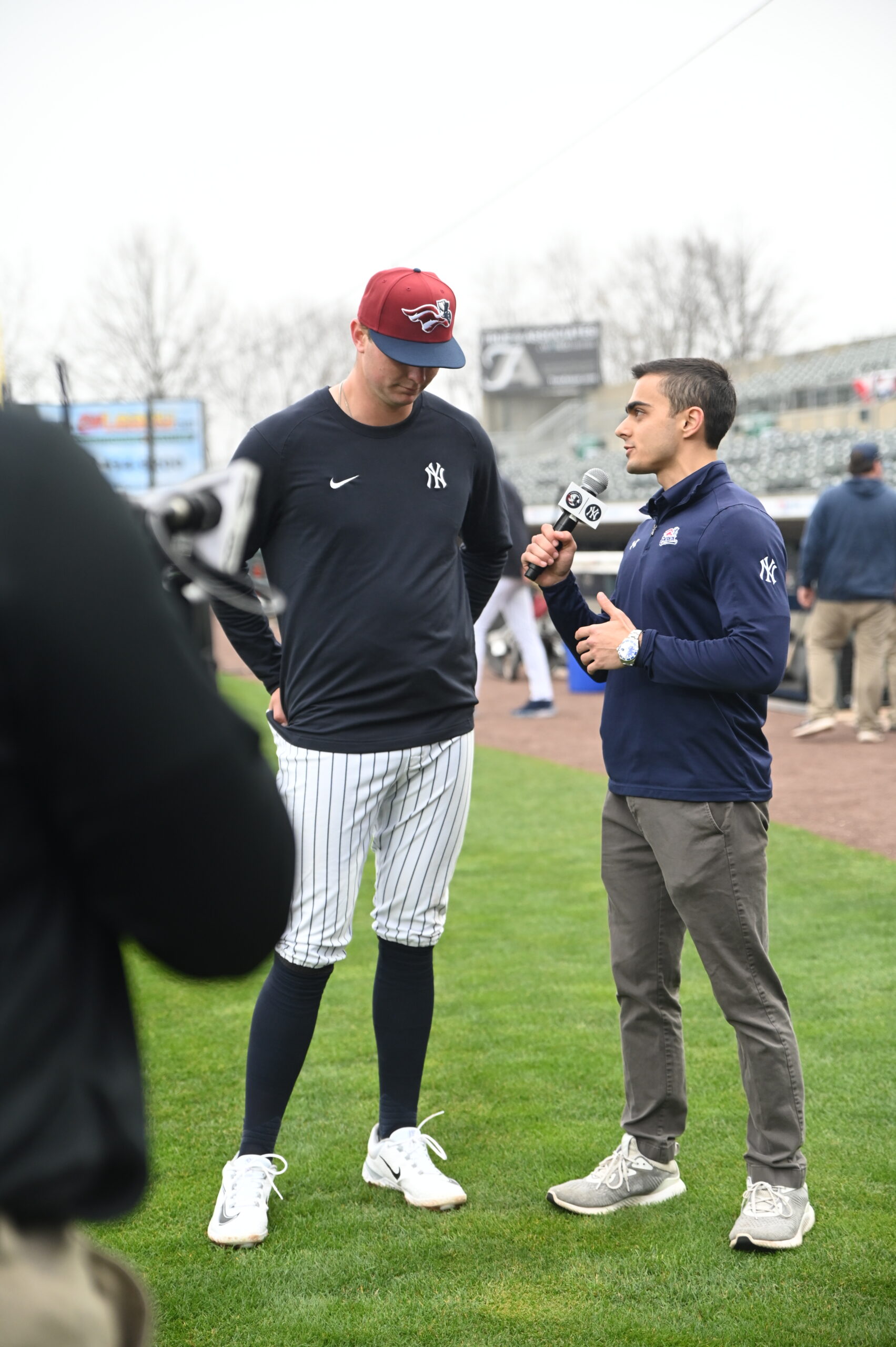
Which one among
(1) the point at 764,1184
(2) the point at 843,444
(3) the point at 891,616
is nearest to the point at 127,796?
(1) the point at 764,1184

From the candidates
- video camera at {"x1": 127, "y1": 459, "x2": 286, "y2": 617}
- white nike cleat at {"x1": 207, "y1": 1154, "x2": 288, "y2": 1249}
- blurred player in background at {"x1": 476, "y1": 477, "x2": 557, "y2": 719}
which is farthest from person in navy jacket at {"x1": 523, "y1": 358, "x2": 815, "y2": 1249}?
blurred player in background at {"x1": 476, "y1": 477, "x2": 557, "y2": 719}

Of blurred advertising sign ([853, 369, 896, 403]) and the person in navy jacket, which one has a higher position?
blurred advertising sign ([853, 369, 896, 403])

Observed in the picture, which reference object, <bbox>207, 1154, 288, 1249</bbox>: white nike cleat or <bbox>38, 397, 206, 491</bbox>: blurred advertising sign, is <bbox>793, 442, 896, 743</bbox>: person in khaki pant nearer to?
<bbox>207, 1154, 288, 1249</bbox>: white nike cleat

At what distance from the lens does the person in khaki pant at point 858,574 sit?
34.5ft

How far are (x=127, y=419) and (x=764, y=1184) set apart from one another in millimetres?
36570

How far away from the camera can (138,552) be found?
1.05 m

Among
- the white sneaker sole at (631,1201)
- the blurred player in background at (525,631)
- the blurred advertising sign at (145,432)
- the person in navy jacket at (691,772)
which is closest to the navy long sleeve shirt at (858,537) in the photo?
the blurred player in background at (525,631)

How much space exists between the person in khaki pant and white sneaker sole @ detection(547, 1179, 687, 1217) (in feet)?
26.2

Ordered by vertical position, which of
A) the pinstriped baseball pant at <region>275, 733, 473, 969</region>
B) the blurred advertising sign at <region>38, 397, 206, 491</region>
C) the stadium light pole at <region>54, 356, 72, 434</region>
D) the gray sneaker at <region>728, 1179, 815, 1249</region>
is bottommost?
the gray sneaker at <region>728, 1179, 815, 1249</region>

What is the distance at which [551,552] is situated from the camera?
321 cm

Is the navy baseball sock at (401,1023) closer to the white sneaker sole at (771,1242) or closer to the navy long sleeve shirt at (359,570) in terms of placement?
the navy long sleeve shirt at (359,570)

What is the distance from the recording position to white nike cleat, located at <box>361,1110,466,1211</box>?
11.0ft

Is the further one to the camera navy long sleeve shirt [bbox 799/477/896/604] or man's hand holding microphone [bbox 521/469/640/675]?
navy long sleeve shirt [bbox 799/477/896/604]

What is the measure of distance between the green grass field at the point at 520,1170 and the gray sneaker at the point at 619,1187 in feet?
0.12
